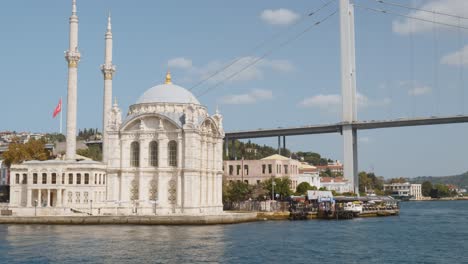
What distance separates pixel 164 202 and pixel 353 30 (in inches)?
1995

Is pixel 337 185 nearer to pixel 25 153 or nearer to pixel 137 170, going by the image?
pixel 25 153

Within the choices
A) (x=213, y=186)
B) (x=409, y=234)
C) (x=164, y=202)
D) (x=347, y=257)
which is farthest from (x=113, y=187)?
(x=347, y=257)

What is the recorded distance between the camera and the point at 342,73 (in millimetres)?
95750

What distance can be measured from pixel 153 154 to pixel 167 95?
5.47 meters

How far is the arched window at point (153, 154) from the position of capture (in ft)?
187

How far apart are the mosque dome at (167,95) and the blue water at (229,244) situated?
43.7 ft

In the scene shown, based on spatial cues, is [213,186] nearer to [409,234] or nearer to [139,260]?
[409,234]

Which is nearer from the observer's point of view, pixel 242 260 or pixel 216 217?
pixel 242 260

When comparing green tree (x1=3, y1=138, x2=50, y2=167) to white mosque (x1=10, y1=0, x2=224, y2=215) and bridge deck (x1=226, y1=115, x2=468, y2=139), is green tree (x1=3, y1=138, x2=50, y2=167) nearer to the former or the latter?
white mosque (x1=10, y1=0, x2=224, y2=215)

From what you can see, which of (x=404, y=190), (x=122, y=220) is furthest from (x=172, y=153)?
(x=404, y=190)

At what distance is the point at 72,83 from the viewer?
2351 inches

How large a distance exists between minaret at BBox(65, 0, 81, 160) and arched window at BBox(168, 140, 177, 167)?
9.16 metres

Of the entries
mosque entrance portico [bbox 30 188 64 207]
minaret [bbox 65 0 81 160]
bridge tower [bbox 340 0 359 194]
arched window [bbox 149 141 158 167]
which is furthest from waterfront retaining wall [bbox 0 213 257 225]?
bridge tower [bbox 340 0 359 194]

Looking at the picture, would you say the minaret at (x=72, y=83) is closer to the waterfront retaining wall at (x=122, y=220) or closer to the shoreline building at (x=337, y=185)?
the waterfront retaining wall at (x=122, y=220)
